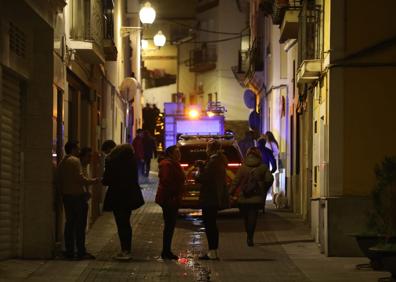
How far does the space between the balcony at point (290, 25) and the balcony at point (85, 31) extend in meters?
4.06

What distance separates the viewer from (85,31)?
16.9m

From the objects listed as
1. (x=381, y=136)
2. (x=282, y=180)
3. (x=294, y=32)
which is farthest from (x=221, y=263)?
(x=282, y=180)

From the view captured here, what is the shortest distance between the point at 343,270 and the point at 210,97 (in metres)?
44.3

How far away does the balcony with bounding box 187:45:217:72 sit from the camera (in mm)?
55469

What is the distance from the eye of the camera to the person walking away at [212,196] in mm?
13453

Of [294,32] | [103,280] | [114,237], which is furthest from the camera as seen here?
[294,32]

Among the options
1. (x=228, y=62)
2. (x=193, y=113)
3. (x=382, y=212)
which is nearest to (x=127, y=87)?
(x=193, y=113)

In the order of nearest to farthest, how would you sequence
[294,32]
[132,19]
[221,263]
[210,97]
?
[221,263]
[294,32]
[132,19]
[210,97]

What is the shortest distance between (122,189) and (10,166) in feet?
5.60

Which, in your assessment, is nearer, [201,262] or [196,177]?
[201,262]

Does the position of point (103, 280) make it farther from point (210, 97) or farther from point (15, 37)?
point (210, 97)

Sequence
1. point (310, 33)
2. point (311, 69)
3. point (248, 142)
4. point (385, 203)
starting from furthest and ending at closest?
point (248, 142)
point (310, 33)
point (311, 69)
point (385, 203)

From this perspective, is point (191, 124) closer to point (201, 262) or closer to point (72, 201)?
point (72, 201)

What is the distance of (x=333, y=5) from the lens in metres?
13.9
